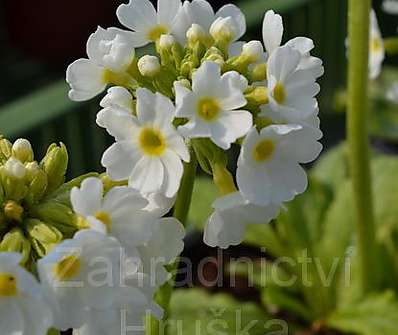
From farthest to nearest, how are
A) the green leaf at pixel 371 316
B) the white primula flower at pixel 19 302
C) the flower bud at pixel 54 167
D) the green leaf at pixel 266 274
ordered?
the green leaf at pixel 266 274
the green leaf at pixel 371 316
the flower bud at pixel 54 167
the white primula flower at pixel 19 302

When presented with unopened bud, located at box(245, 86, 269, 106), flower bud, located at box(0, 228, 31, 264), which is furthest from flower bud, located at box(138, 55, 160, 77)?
flower bud, located at box(0, 228, 31, 264)

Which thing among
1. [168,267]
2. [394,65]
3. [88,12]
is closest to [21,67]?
[88,12]

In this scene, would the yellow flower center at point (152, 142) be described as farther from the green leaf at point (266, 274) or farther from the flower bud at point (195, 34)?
the green leaf at point (266, 274)

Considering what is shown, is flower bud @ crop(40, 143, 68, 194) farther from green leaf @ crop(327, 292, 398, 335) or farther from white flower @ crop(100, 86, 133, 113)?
green leaf @ crop(327, 292, 398, 335)

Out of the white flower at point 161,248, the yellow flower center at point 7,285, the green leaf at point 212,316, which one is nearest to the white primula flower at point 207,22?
the white flower at point 161,248

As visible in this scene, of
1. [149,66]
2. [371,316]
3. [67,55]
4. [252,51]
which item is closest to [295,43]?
[252,51]

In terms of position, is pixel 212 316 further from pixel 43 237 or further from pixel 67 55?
pixel 67 55

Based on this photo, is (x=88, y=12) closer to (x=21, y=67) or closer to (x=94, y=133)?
(x=21, y=67)
